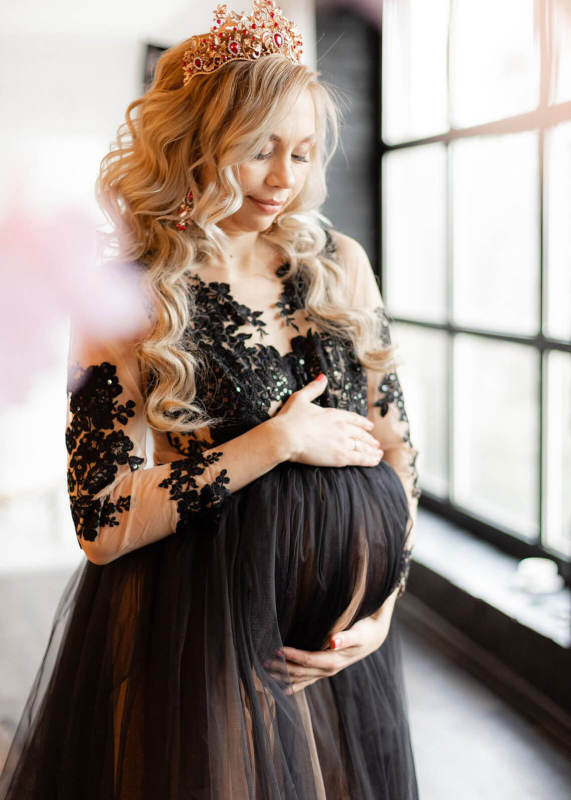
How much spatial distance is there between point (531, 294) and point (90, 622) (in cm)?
157

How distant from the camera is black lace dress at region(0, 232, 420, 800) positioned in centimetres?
122

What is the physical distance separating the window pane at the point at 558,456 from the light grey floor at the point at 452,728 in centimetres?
49

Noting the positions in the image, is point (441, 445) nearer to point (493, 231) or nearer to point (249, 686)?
point (493, 231)

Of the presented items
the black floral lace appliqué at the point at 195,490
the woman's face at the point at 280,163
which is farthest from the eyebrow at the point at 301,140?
the black floral lace appliqué at the point at 195,490

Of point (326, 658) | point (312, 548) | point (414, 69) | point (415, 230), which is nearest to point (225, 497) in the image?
point (312, 548)

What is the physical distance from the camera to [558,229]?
2.13m

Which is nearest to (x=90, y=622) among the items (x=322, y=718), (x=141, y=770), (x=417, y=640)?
(x=141, y=770)

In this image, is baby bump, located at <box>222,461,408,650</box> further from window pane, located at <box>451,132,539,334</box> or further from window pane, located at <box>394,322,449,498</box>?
window pane, located at <box>394,322,449,498</box>

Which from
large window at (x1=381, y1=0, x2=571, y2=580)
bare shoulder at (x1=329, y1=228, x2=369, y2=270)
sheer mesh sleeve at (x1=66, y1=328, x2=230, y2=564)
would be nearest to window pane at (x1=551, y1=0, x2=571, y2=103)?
large window at (x1=381, y1=0, x2=571, y2=580)

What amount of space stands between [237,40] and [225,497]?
72 cm

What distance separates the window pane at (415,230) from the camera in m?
2.70

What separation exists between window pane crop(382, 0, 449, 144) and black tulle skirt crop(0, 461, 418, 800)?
1.64m

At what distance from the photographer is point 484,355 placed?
2.56 m

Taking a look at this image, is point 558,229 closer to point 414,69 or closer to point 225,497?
point 414,69
